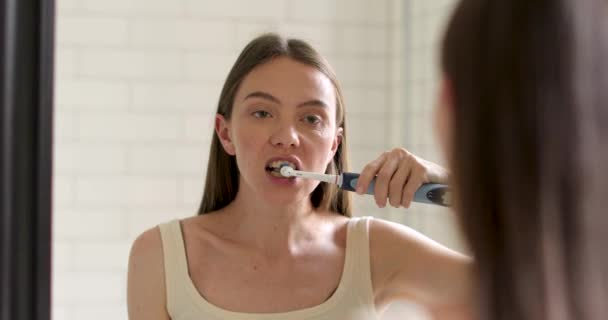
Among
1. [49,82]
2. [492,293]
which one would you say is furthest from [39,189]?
[492,293]

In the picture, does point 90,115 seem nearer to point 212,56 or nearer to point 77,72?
point 77,72

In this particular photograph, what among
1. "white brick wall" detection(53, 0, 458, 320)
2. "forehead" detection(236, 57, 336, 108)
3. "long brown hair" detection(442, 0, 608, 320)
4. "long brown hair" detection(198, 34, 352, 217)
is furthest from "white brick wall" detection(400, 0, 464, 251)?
"long brown hair" detection(442, 0, 608, 320)

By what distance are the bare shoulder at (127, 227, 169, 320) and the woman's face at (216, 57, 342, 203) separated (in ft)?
0.47

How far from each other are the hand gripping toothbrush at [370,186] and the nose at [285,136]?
3cm

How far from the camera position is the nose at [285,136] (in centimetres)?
86

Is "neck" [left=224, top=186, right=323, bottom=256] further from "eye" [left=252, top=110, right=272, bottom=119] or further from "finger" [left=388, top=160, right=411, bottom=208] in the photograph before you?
"finger" [left=388, top=160, right=411, bottom=208]

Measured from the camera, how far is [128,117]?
1389 mm

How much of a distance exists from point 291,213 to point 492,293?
0.64m

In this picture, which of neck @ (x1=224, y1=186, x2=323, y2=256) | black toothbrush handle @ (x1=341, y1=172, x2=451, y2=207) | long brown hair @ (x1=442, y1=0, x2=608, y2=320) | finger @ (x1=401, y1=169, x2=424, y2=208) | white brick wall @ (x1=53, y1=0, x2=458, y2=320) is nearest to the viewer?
long brown hair @ (x1=442, y1=0, x2=608, y2=320)

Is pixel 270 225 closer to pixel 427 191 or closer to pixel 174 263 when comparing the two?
pixel 174 263

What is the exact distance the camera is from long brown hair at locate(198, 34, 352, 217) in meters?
0.92

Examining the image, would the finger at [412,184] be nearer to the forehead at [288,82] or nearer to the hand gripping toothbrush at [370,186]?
the hand gripping toothbrush at [370,186]

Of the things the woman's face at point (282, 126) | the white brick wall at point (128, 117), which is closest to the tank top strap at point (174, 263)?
the woman's face at point (282, 126)

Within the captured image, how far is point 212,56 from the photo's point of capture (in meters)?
1.42
